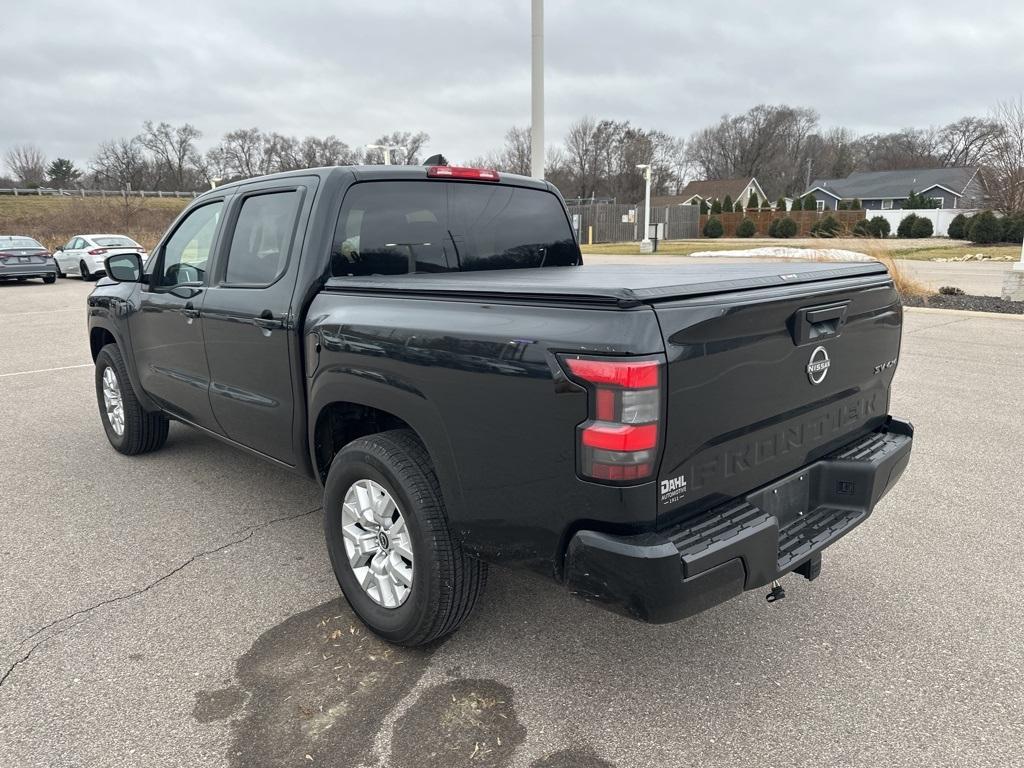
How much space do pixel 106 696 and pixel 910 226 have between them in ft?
165

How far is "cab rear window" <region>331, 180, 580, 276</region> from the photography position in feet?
11.3

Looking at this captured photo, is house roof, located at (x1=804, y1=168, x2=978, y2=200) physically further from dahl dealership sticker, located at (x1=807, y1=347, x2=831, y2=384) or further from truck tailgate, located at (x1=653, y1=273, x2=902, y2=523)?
dahl dealership sticker, located at (x1=807, y1=347, x2=831, y2=384)

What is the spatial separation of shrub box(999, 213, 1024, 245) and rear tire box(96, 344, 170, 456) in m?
36.8

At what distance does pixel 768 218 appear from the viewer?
5025 cm

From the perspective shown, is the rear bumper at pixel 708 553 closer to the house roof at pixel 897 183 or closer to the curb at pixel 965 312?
the curb at pixel 965 312

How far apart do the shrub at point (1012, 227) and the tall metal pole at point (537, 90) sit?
3006 centimetres

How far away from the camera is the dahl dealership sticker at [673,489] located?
7.30ft

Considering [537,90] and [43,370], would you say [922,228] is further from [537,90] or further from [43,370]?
[43,370]

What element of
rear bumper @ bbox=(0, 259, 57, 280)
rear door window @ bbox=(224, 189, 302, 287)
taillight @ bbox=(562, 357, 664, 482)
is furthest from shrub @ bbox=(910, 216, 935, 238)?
taillight @ bbox=(562, 357, 664, 482)

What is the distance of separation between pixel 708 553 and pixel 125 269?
4.04m

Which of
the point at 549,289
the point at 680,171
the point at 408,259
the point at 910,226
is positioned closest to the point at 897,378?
the point at 408,259

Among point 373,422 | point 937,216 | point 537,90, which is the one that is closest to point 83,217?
point 537,90

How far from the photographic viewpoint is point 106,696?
2.71 metres

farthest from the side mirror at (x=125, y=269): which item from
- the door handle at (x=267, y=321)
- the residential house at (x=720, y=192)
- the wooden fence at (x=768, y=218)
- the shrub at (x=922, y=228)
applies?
the residential house at (x=720, y=192)
